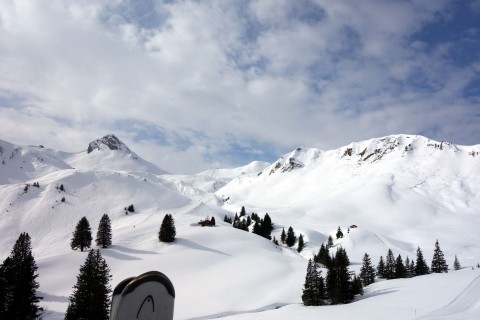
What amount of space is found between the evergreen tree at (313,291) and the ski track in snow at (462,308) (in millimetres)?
18566

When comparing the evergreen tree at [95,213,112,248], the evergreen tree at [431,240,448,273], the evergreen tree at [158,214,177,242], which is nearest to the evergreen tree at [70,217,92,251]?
the evergreen tree at [95,213,112,248]

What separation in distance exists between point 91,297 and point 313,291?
28853 mm

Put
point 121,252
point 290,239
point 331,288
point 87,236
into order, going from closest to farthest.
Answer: point 331,288
point 121,252
point 87,236
point 290,239

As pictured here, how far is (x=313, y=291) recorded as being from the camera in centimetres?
4444

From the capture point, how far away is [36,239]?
97062 millimetres

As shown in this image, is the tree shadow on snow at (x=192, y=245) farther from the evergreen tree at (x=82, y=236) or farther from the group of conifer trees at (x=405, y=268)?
the group of conifer trees at (x=405, y=268)

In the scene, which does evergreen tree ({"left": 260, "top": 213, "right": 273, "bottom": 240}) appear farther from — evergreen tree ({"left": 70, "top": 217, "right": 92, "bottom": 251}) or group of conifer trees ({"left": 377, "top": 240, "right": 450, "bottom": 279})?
evergreen tree ({"left": 70, "top": 217, "right": 92, "bottom": 251})

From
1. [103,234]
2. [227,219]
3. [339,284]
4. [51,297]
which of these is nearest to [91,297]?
[51,297]

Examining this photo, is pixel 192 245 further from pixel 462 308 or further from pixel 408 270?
pixel 462 308

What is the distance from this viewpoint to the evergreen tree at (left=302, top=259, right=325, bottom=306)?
145 ft

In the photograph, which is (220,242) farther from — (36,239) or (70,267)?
(36,239)

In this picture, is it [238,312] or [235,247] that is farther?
[235,247]

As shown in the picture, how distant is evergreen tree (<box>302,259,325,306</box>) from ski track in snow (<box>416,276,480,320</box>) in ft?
60.9

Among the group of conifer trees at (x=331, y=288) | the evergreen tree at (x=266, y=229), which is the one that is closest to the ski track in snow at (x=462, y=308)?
the group of conifer trees at (x=331, y=288)
